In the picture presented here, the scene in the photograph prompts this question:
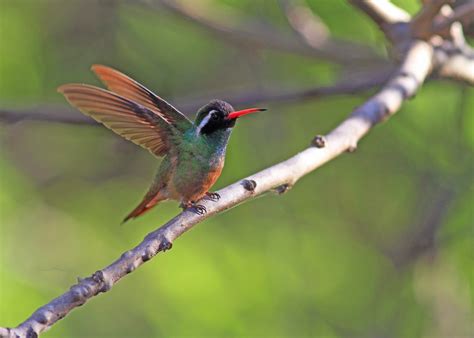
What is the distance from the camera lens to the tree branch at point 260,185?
2.32 m

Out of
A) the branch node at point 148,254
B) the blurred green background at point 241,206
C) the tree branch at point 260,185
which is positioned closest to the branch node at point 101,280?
the tree branch at point 260,185

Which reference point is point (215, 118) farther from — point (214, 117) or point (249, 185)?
point (249, 185)

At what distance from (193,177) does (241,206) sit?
3.03 meters

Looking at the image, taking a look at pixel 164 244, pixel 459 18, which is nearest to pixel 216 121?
pixel 459 18

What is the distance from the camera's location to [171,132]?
426cm

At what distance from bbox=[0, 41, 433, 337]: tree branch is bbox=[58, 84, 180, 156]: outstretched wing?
2.52 feet

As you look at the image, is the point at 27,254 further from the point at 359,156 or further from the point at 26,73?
the point at 359,156

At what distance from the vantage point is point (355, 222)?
7.26m

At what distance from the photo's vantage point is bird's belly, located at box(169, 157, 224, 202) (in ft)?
13.4

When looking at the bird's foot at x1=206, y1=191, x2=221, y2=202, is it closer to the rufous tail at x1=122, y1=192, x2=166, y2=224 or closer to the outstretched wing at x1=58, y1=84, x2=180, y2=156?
the outstretched wing at x1=58, y1=84, x2=180, y2=156

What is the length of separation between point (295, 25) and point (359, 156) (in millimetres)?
1667

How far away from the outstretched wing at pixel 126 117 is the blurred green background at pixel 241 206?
1.07 metres

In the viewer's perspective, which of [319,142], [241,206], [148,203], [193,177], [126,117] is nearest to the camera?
[319,142]

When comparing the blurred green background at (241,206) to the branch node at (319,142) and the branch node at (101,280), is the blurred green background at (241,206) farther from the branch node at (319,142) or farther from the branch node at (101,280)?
the branch node at (101,280)
